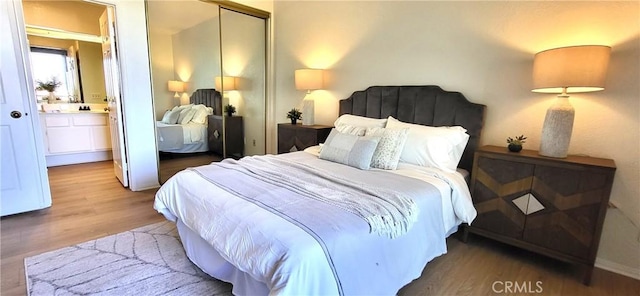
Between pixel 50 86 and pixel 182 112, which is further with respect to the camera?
pixel 50 86

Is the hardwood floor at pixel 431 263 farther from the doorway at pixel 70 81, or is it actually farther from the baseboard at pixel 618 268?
the doorway at pixel 70 81

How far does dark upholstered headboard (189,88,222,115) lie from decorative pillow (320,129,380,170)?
2213 mm

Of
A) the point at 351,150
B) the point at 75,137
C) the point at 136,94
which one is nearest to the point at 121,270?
the point at 351,150

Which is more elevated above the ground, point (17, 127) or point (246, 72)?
point (246, 72)

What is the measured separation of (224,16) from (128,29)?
120 cm

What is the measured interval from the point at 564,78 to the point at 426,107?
104cm

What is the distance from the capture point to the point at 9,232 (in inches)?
91.9

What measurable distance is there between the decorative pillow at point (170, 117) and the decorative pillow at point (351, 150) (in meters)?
2.31

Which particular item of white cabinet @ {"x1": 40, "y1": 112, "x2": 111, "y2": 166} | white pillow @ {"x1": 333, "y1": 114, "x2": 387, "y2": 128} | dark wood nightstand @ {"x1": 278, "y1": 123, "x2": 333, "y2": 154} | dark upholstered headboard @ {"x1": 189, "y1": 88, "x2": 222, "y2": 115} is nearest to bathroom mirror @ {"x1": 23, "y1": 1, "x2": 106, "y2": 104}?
white cabinet @ {"x1": 40, "y1": 112, "x2": 111, "y2": 166}

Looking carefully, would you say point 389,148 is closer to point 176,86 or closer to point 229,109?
point 229,109

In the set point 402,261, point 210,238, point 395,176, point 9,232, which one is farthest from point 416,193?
point 9,232

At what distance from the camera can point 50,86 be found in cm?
462

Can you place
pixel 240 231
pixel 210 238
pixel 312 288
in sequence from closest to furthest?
pixel 312 288 → pixel 240 231 → pixel 210 238

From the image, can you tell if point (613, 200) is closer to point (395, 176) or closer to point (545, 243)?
point (545, 243)
